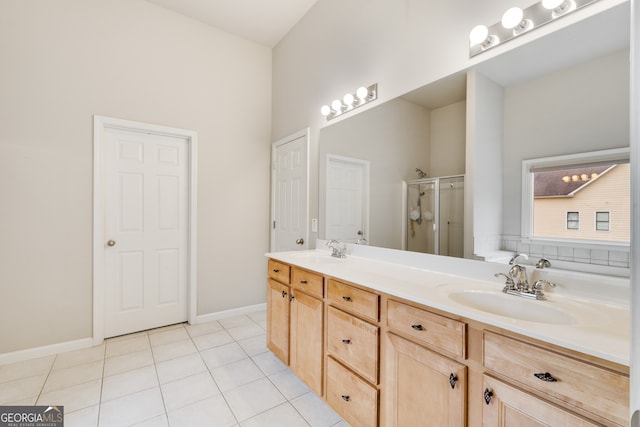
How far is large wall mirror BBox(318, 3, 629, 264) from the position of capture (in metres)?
1.16

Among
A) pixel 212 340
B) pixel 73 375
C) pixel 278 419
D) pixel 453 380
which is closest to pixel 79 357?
pixel 73 375

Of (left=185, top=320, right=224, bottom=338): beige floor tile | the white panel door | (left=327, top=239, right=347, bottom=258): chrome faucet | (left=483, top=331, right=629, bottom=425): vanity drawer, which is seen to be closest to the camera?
(left=483, top=331, right=629, bottom=425): vanity drawer

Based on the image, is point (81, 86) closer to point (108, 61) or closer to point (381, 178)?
point (108, 61)

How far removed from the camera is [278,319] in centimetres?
226

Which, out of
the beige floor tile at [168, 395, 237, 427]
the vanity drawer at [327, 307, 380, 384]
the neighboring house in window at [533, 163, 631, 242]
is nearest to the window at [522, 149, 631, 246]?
the neighboring house in window at [533, 163, 631, 242]

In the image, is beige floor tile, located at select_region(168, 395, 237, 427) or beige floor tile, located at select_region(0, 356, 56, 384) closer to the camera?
beige floor tile, located at select_region(168, 395, 237, 427)

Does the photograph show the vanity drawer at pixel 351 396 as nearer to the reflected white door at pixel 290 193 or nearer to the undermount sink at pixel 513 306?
the undermount sink at pixel 513 306

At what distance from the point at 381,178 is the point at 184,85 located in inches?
92.5

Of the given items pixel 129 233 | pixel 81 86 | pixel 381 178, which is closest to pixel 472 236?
pixel 381 178

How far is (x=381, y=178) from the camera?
6.93ft

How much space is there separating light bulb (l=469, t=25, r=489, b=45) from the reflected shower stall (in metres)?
0.70

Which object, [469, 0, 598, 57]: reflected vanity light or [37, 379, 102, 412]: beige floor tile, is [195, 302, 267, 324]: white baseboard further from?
[469, 0, 598, 57]: reflected vanity light

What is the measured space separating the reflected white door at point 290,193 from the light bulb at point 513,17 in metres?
1.86

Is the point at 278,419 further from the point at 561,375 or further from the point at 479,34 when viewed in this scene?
the point at 479,34
